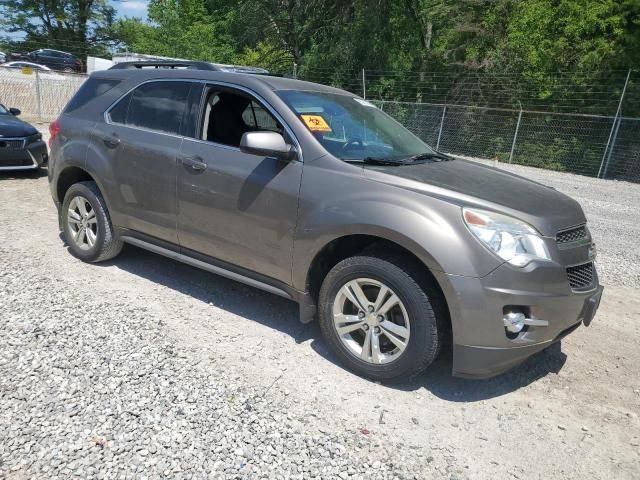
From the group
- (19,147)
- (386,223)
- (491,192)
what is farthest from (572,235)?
(19,147)

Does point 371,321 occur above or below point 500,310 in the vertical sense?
below

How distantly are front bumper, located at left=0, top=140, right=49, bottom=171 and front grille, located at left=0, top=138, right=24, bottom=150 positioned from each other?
0.03 metres

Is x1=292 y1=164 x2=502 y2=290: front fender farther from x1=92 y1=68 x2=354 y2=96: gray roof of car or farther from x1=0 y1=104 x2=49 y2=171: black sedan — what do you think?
x1=0 y1=104 x2=49 y2=171: black sedan

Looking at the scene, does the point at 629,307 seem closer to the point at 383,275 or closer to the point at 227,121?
the point at 383,275

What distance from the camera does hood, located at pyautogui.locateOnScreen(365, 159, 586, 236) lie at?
9.52 ft

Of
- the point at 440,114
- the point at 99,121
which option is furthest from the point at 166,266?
the point at 440,114

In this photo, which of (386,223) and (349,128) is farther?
(349,128)

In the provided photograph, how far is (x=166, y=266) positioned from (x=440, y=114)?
15.4 metres

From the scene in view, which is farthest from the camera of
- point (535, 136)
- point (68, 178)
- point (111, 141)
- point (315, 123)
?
point (535, 136)

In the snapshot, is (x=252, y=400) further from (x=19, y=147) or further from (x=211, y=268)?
(x=19, y=147)

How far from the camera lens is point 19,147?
27.1ft

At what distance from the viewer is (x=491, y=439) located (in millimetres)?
2740

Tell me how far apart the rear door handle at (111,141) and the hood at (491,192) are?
2359 mm

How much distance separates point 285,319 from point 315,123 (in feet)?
5.17
